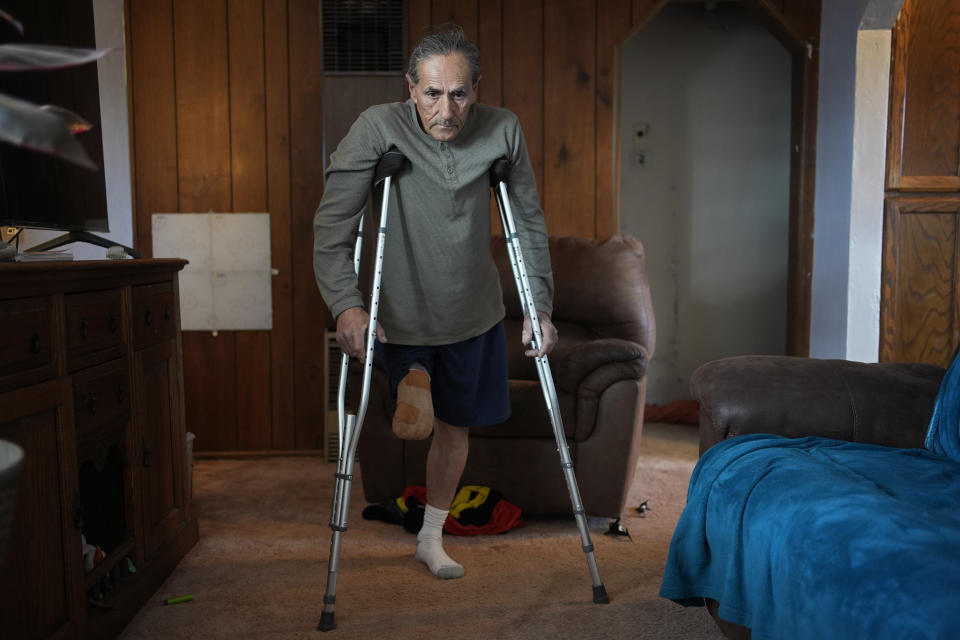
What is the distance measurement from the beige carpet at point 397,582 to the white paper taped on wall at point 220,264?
101cm

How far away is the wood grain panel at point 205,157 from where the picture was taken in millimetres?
3916

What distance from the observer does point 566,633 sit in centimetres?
204

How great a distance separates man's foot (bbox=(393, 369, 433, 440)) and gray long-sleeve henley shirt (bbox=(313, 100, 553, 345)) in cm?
14

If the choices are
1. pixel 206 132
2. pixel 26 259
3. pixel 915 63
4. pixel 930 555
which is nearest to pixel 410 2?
pixel 206 132

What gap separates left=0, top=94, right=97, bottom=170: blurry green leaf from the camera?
59 cm

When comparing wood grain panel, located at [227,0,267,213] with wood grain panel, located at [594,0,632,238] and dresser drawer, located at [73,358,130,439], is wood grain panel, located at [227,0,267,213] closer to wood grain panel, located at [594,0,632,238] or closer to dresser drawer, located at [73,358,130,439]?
wood grain panel, located at [594,0,632,238]

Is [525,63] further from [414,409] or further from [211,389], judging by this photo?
[414,409]

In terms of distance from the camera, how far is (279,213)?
13.1ft

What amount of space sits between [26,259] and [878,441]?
2.02 meters

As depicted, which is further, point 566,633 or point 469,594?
point 469,594

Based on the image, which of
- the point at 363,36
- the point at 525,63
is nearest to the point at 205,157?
the point at 363,36

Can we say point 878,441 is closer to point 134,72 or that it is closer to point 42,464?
point 42,464

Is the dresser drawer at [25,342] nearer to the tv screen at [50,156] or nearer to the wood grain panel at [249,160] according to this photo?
the tv screen at [50,156]

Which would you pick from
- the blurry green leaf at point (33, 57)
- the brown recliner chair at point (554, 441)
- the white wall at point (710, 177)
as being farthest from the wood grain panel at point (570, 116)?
the blurry green leaf at point (33, 57)
